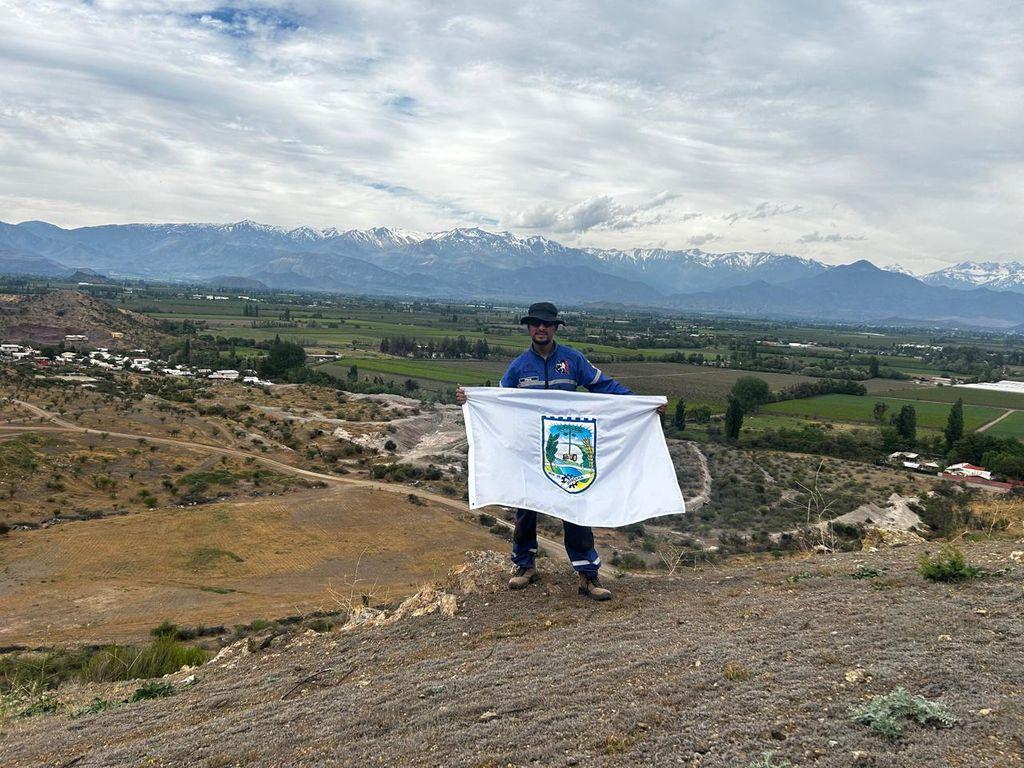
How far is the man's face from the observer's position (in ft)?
25.2

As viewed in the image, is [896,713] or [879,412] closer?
[896,713]

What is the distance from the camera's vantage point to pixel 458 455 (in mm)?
48469

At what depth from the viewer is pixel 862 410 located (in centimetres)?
7506

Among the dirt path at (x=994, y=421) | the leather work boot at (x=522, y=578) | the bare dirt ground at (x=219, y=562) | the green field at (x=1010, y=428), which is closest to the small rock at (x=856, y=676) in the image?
the leather work boot at (x=522, y=578)

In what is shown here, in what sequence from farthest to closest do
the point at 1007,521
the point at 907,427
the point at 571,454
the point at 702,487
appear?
the point at 907,427 < the point at 702,487 < the point at 1007,521 < the point at 571,454

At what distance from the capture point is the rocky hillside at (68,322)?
101062 mm

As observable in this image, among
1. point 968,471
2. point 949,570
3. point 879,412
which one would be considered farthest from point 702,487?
point 879,412

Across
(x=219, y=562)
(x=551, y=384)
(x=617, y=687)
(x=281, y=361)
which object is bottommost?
(x=219, y=562)

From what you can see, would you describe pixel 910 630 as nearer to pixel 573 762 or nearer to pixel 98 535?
pixel 573 762

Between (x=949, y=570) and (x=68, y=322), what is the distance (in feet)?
422

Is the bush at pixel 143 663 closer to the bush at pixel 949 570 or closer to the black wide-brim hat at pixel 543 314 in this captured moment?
the black wide-brim hat at pixel 543 314

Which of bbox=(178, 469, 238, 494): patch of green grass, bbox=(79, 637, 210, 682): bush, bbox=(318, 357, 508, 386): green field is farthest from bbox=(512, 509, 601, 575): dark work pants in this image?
bbox=(318, 357, 508, 386): green field

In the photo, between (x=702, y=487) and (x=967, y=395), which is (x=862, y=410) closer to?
(x=967, y=395)

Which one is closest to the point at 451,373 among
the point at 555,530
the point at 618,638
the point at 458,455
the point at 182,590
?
the point at 458,455
